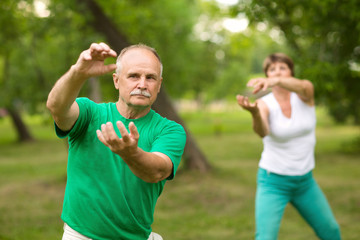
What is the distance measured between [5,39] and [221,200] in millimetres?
7771

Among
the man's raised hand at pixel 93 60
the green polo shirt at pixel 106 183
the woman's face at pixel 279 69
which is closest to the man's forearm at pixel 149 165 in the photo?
the green polo shirt at pixel 106 183

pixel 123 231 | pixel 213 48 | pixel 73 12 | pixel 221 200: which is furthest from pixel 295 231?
pixel 213 48

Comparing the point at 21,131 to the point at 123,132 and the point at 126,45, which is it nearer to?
the point at 126,45

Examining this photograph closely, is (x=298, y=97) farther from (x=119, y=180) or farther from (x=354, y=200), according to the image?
(x=354, y=200)

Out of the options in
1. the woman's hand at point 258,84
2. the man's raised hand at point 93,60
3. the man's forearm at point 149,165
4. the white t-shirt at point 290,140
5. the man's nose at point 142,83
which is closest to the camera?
the man's forearm at point 149,165

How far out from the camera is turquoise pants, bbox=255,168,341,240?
4.06m

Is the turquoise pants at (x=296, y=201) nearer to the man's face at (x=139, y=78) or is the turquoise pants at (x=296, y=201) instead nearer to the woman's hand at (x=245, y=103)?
the woman's hand at (x=245, y=103)

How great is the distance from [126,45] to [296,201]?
8.10 m

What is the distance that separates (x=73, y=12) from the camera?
1087cm

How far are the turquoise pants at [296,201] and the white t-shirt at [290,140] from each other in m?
0.09

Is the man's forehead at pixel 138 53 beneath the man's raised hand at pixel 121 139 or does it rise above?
above

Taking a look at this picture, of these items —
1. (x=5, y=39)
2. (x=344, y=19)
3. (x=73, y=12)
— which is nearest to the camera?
(x=344, y=19)

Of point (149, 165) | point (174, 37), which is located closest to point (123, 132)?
point (149, 165)

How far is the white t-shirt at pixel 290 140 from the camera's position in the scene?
4.17m
